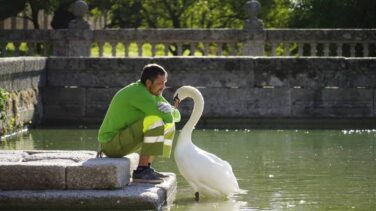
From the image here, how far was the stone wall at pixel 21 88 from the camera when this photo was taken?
15.1 meters

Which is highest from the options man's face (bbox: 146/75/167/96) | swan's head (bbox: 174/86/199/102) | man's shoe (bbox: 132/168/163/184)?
man's face (bbox: 146/75/167/96)

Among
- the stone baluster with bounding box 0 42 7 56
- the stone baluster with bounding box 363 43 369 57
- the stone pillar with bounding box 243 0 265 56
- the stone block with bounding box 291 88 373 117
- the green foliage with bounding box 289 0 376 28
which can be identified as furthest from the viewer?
the green foliage with bounding box 289 0 376 28

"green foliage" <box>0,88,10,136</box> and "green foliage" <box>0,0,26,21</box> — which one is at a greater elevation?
"green foliage" <box>0,0,26,21</box>

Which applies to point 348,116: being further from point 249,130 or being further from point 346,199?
point 346,199

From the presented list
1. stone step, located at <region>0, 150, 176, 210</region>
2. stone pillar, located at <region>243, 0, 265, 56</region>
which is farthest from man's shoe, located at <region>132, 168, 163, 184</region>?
stone pillar, located at <region>243, 0, 265, 56</region>

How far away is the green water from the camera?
935 cm

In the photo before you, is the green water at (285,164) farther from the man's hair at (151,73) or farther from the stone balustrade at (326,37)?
the stone balustrade at (326,37)

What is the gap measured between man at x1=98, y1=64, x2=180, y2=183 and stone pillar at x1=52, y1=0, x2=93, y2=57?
35.7 ft

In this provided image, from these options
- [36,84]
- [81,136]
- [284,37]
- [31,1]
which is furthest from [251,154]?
[31,1]

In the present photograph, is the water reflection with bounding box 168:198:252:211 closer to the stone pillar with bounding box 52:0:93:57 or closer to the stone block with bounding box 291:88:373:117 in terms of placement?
the stone block with bounding box 291:88:373:117

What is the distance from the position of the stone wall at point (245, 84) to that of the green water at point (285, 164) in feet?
4.50

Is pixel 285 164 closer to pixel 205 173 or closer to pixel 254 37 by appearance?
pixel 205 173

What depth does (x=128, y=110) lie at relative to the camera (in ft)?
31.0

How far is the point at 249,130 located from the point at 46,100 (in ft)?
11.1
